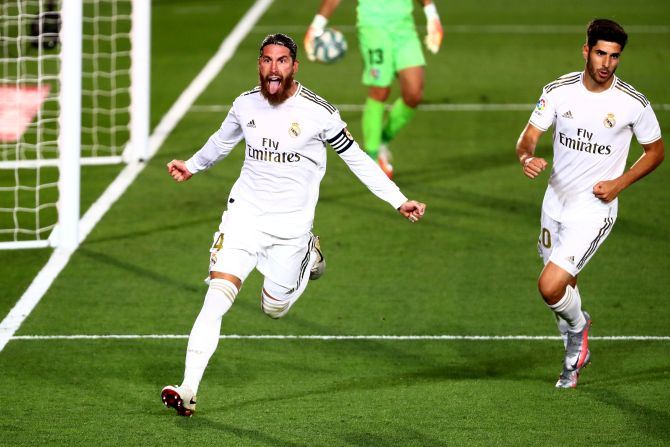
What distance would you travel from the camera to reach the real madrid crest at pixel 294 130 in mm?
7094

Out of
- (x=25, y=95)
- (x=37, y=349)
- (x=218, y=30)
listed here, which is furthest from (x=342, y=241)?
(x=218, y=30)

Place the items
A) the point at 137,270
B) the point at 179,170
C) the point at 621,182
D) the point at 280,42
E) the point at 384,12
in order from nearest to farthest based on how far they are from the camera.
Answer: the point at 280,42 → the point at 621,182 → the point at 179,170 → the point at 137,270 → the point at 384,12

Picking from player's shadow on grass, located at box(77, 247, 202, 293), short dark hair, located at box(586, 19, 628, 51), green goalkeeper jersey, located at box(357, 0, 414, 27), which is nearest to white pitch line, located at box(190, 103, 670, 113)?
green goalkeeper jersey, located at box(357, 0, 414, 27)

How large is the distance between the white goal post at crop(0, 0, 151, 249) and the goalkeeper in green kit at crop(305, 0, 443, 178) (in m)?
2.05

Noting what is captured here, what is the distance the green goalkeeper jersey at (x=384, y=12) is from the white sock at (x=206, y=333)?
5.55 meters

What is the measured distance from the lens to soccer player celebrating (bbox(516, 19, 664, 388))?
720cm

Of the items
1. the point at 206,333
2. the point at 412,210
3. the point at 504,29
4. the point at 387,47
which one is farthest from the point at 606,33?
the point at 504,29

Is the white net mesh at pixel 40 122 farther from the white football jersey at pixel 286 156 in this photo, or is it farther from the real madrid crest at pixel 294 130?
the real madrid crest at pixel 294 130

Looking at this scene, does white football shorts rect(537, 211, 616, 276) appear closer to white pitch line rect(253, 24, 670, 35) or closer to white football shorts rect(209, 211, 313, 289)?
white football shorts rect(209, 211, 313, 289)

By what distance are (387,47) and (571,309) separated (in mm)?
5044

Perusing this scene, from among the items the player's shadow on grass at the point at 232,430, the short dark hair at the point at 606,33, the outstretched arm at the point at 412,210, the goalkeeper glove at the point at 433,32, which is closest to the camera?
the player's shadow on grass at the point at 232,430

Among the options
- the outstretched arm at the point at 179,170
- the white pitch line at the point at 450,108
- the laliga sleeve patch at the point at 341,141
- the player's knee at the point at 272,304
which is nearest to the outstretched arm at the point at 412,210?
the laliga sleeve patch at the point at 341,141

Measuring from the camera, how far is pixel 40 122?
37.8ft

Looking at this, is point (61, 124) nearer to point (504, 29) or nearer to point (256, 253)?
point (256, 253)
